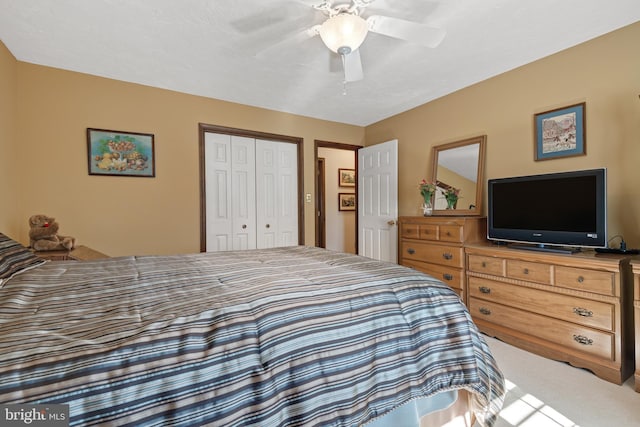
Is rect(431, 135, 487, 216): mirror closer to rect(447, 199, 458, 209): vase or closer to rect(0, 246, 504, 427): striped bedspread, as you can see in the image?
rect(447, 199, 458, 209): vase

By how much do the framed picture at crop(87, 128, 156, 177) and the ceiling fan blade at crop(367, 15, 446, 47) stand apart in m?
2.62

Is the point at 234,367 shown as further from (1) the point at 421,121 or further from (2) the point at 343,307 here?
(1) the point at 421,121

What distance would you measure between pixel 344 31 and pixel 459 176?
2258mm

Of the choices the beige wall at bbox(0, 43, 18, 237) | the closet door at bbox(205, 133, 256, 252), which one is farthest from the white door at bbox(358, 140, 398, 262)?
the beige wall at bbox(0, 43, 18, 237)

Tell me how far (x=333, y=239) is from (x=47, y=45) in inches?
183

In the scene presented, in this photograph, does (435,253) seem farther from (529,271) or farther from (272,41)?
(272,41)

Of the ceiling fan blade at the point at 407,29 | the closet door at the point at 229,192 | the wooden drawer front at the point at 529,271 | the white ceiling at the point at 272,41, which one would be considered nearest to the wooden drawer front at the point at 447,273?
the wooden drawer front at the point at 529,271

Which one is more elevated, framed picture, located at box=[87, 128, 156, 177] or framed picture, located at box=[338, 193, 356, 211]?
framed picture, located at box=[87, 128, 156, 177]

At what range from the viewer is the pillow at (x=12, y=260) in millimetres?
1266

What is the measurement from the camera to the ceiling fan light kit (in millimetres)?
1769

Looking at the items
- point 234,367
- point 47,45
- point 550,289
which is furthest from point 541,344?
point 47,45

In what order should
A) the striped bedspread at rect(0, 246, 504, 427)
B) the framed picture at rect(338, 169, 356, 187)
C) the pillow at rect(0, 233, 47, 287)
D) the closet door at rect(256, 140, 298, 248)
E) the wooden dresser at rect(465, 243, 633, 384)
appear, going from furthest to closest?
the framed picture at rect(338, 169, 356, 187)
the closet door at rect(256, 140, 298, 248)
the wooden dresser at rect(465, 243, 633, 384)
the pillow at rect(0, 233, 47, 287)
the striped bedspread at rect(0, 246, 504, 427)

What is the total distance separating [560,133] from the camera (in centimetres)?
254

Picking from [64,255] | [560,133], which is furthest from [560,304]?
[64,255]
